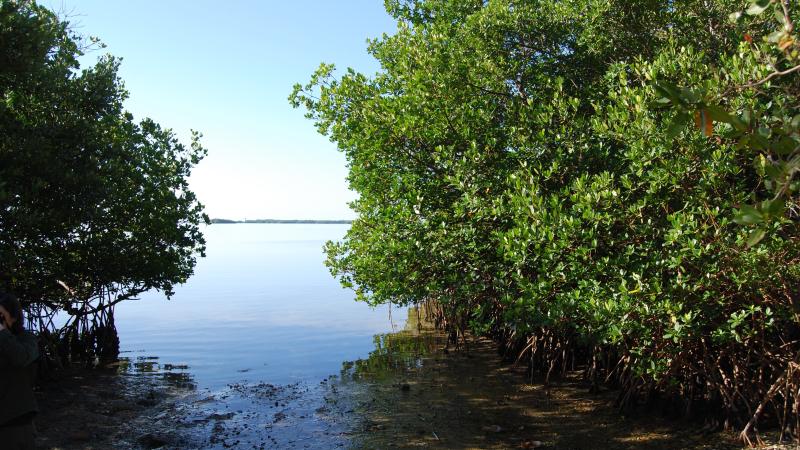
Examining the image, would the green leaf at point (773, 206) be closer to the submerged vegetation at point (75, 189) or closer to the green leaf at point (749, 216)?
the green leaf at point (749, 216)

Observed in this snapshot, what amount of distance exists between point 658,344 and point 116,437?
8482 mm

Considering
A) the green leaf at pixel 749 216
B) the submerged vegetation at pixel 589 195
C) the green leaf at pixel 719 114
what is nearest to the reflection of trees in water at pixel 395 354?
the submerged vegetation at pixel 589 195

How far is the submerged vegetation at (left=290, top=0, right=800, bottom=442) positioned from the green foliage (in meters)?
4.14

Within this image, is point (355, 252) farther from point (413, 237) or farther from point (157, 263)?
point (157, 263)

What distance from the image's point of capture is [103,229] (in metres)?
12.0

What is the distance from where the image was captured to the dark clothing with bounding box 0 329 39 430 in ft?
14.4

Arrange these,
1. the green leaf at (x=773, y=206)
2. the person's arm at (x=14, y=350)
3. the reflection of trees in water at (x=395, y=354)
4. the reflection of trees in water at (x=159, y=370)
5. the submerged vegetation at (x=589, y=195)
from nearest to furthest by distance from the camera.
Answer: the green leaf at (x=773, y=206) < the person's arm at (x=14, y=350) < the submerged vegetation at (x=589, y=195) < the reflection of trees in water at (x=159, y=370) < the reflection of trees in water at (x=395, y=354)

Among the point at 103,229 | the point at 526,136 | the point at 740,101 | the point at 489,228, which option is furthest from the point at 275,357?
the point at 740,101

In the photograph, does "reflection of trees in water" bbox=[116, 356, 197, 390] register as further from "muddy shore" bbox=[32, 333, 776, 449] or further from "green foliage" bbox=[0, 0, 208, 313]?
"green foliage" bbox=[0, 0, 208, 313]

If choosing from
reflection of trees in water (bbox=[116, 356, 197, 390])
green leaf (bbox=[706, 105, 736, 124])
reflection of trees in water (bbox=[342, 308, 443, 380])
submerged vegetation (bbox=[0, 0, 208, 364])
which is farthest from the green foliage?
green leaf (bbox=[706, 105, 736, 124])

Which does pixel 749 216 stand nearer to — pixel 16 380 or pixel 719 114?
pixel 719 114

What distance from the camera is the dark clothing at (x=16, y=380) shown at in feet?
14.4

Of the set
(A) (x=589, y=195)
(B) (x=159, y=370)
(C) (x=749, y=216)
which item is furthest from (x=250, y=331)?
(C) (x=749, y=216)

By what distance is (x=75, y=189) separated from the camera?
9273mm
